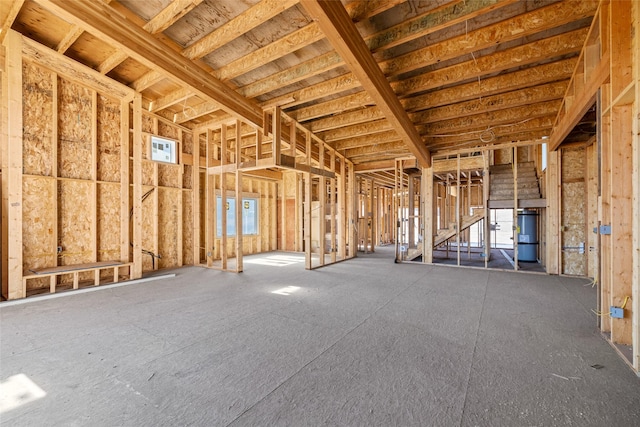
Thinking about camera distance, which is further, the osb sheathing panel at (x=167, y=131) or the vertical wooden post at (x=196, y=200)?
the vertical wooden post at (x=196, y=200)

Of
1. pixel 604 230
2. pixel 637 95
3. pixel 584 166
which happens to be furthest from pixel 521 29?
pixel 584 166

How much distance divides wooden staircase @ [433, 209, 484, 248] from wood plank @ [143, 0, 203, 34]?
7466 mm

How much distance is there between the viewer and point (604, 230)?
270cm

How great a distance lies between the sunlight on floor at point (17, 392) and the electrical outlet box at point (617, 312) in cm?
485

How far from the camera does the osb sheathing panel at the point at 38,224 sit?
4383mm

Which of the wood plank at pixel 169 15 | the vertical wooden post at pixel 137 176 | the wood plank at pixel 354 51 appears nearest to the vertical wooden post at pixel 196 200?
the vertical wooden post at pixel 137 176

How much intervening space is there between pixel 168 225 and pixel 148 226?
461 millimetres

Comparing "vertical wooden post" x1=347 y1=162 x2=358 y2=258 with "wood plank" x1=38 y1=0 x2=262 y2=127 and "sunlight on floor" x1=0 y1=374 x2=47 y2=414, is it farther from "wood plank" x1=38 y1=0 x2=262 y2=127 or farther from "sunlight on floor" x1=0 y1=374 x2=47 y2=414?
"sunlight on floor" x1=0 y1=374 x2=47 y2=414

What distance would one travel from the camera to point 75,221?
4.98 meters

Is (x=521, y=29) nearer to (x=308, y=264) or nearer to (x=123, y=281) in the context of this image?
(x=308, y=264)

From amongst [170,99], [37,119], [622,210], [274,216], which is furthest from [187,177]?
[622,210]

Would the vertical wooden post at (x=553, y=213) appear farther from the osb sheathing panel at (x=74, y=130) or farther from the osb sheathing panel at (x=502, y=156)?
the osb sheathing panel at (x=74, y=130)

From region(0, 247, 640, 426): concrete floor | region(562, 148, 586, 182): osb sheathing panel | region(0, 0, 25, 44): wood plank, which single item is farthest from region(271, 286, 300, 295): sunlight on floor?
region(562, 148, 586, 182): osb sheathing panel

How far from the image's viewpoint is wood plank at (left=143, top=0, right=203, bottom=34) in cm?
307
